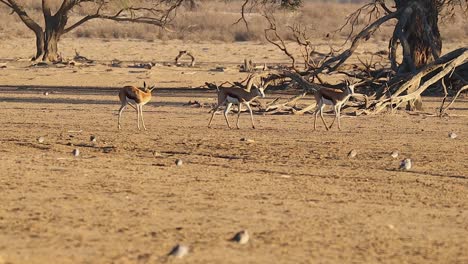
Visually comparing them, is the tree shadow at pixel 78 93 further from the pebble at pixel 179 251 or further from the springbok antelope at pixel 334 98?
the pebble at pixel 179 251

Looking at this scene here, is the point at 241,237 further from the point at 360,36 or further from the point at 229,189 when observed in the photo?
the point at 360,36

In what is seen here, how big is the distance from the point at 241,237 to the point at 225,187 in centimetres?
286

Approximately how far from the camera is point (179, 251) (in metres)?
7.61

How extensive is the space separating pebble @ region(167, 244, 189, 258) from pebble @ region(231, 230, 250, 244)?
1.77 feet

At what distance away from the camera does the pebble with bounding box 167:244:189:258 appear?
24.9ft

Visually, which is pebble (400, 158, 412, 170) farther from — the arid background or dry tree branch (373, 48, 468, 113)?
dry tree branch (373, 48, 468, 113)

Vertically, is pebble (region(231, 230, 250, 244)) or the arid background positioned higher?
pebble (region(231, 230, 250, 244))

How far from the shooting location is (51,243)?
8.02 m

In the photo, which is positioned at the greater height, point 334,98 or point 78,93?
point 334,98

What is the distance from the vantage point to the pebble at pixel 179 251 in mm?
7586

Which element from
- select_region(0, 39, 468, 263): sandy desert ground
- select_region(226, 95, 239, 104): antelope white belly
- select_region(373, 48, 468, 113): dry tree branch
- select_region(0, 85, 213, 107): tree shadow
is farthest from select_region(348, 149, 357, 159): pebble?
select_region(0, 85, 213, 107): tree shadow

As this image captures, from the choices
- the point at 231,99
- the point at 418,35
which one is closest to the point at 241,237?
the point at 231,99

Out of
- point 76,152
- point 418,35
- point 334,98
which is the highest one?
point 418,35

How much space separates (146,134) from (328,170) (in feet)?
15.9
